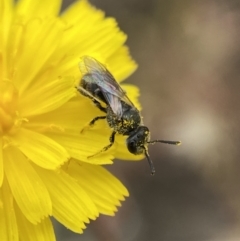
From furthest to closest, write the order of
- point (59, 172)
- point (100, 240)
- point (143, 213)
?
point (143, 213) → point (100, 240) → point (59, 172)

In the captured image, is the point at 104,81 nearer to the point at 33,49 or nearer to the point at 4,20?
the point at 33,49

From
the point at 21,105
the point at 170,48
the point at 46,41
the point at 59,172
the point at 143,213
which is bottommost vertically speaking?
the point at 59,172

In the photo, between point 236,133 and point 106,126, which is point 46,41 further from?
point 236,133

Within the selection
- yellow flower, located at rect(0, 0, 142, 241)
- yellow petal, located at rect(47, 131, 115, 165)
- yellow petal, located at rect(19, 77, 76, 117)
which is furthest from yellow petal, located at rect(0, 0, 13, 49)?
yellow petal, located at rect(47, 131, 115, 165)

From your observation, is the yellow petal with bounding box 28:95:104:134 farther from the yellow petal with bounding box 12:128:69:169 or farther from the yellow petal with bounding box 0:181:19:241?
the yellow petal with bounding box 0:181:19:241

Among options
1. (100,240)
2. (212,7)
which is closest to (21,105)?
(100,240)

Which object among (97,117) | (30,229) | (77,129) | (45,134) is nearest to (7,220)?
(30,229)
